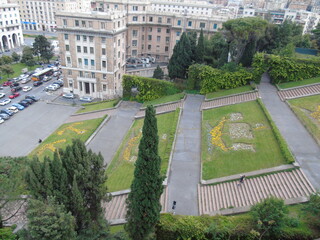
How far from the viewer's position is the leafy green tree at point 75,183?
16438 millimetres

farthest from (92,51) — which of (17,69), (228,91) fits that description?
(17,69)

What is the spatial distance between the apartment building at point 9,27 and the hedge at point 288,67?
88.5 m

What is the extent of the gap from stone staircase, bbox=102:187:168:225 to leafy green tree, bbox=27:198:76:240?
698cm

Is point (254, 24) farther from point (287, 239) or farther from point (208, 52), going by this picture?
point (287, 239)

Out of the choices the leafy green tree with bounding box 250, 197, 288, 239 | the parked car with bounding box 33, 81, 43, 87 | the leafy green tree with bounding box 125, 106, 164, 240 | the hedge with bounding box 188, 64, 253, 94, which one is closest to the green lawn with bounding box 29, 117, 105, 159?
the hedge with bounding box 188, 64, 253, 94

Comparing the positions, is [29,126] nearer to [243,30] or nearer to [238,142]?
[238,142]

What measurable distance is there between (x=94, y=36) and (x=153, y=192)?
41.0 metres

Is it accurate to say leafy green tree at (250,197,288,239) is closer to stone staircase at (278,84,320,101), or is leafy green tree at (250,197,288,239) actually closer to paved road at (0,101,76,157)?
stone staircase at (278,84,320,101)

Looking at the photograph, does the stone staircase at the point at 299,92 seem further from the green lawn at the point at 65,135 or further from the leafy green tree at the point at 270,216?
the green lawn at the point at 65,135

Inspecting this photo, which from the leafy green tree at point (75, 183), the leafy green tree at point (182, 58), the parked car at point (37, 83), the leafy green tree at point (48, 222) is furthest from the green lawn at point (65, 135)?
the parked car at point (37, 83)

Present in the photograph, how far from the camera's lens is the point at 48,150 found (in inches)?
1372

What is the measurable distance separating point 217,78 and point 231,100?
5.52 metres

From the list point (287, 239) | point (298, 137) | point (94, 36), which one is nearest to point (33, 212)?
point (287, 239)

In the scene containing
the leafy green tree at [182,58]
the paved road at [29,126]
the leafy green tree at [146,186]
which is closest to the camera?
the leafy green tree at [146,186]
